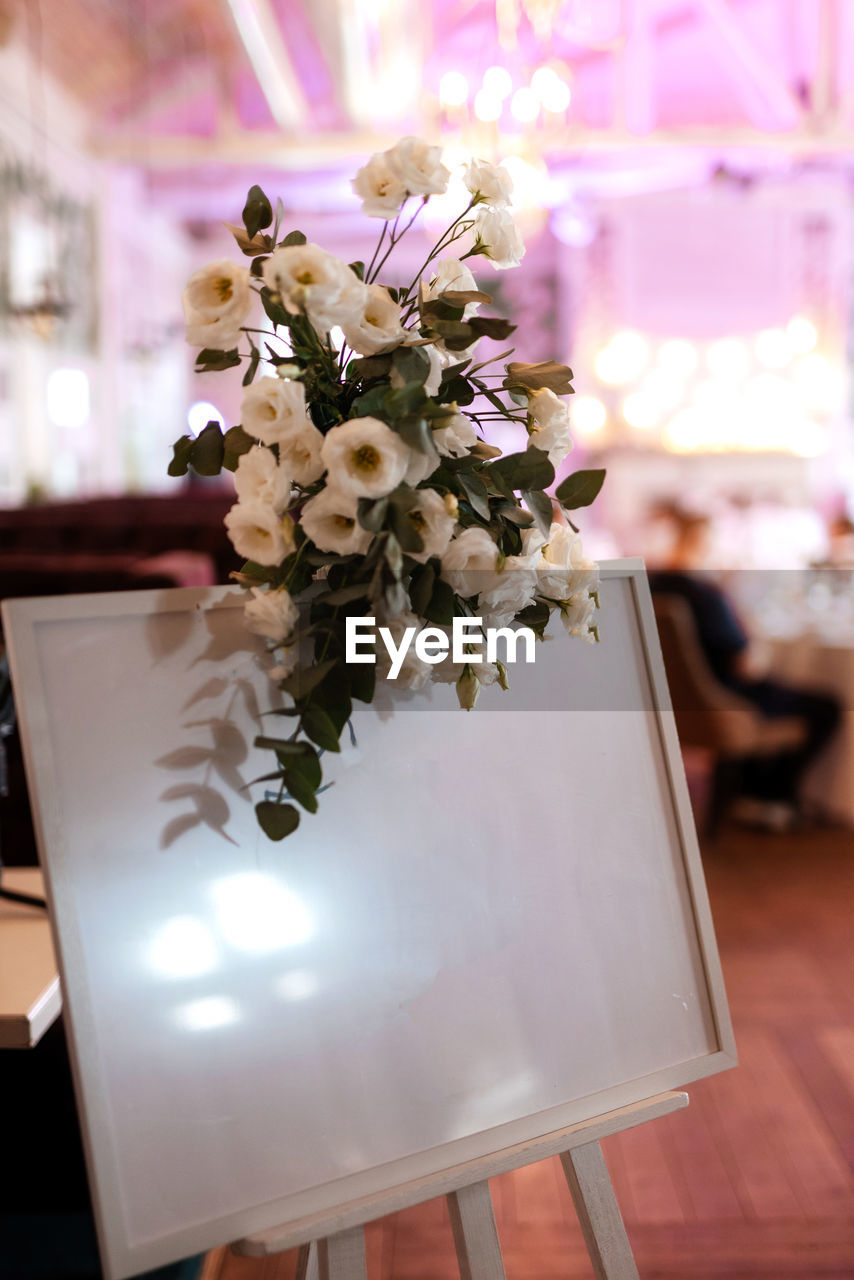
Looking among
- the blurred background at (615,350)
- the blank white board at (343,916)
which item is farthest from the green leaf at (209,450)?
the blurred background at (615,350)

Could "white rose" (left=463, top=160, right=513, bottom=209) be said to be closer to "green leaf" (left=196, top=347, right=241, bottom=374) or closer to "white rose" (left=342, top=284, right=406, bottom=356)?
"white rose" (left=342, top=284, right=406, bottom=356)

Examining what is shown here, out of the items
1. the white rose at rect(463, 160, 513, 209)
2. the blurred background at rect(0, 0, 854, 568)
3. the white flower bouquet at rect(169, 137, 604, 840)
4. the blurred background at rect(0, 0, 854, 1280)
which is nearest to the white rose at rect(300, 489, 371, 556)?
the white flower bouquet at rect(169, 137, 604, 840)

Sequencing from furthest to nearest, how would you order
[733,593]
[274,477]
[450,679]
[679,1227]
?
1. [733,593]
2. [679,1227]
3. [450,679]
4. [274,477]

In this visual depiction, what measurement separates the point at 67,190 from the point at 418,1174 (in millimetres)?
8277

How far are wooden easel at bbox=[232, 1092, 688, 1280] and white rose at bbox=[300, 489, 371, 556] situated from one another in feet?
1.87

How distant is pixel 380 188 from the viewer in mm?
979

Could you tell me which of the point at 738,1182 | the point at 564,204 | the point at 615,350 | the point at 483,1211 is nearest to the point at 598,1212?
the point at 483,1211

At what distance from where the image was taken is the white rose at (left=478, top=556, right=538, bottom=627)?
1001 mm

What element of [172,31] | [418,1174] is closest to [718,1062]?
[418,1174]

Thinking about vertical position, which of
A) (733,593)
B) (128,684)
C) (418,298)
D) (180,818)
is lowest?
(733,593)

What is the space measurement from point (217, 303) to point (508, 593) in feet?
1.17

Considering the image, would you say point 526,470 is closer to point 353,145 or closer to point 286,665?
point 286,665

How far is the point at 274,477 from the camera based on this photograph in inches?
36.8

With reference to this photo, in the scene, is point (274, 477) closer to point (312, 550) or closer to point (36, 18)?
point (312, 550)
